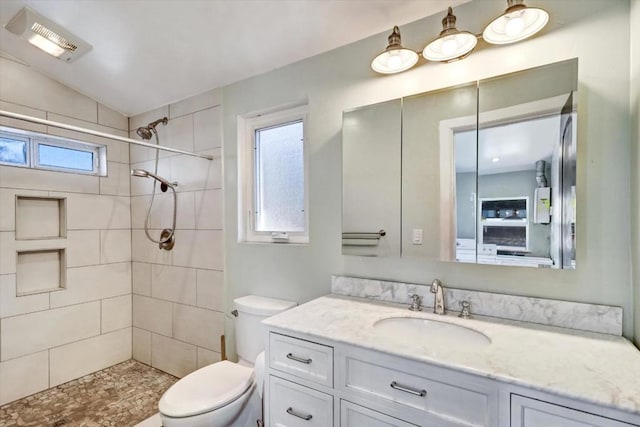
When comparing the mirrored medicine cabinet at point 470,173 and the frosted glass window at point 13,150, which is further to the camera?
the frosted glass window at point 13,150

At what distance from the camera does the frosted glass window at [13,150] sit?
220 centimetres

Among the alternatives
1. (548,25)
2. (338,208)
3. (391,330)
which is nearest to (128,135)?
(338,208)

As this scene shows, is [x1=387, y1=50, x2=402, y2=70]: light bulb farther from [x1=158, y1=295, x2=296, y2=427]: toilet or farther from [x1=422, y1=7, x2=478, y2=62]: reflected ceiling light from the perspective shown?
[x1=158, y1=295, x2=296, y2=427]: toilet

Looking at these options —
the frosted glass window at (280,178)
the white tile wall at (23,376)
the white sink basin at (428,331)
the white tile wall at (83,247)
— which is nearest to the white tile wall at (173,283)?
the white tile wall at (83,247)

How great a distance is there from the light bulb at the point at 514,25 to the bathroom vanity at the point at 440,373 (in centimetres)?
115

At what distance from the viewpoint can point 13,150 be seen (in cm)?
225

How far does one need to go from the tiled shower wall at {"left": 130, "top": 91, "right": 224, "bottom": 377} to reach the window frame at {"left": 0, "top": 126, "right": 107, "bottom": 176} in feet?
0.81

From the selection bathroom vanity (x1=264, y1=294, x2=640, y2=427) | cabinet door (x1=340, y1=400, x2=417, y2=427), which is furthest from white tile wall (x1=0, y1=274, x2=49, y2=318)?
cabinet door (x1=340, y1=400, x2=417, y2=427)

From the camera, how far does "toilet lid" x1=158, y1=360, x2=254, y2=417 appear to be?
1449 mm

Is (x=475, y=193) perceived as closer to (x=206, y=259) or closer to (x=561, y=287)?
(x=561, y=287)

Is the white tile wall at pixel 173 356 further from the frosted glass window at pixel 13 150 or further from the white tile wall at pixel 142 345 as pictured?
the frosted glass window at pixel 13 150

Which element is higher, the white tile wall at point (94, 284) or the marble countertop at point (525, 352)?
the marble countertop at point (525, 352)

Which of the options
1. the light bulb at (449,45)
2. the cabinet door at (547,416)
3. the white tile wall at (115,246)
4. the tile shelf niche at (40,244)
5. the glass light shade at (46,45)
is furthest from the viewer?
the white tile wall at (115,246)

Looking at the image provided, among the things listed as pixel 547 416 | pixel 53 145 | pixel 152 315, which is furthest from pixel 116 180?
pixel 547 416
